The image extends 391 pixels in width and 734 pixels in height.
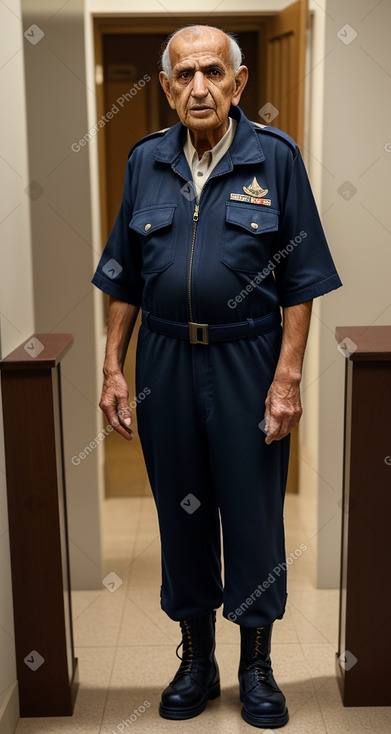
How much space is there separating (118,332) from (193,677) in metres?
0.94

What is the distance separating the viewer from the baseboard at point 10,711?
7.32 ft

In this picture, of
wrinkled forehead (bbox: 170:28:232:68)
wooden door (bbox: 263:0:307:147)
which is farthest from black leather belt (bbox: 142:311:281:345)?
wooden door (bbox: 263:0:307:147)

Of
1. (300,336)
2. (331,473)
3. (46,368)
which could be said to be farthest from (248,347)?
(331,473)

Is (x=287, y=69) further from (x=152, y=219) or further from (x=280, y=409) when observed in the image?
(x=280, y=409)

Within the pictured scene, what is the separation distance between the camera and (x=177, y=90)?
212cm

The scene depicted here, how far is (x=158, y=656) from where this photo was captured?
9.07ft

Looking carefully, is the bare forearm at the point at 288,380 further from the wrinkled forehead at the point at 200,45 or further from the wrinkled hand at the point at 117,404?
the wrinkled forehead at the point at 200,45

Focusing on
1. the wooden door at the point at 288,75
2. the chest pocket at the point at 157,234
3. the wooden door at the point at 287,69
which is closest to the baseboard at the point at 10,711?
the chest pocket at the point at 157,234

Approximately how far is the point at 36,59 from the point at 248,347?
131cm

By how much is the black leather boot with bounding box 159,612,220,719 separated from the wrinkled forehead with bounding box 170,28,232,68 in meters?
1.41

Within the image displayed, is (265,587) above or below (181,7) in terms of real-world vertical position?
below

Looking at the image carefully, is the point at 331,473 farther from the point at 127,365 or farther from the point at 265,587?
the point at 127,365

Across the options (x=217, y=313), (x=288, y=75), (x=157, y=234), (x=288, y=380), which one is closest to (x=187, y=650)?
(x=288, y=380)

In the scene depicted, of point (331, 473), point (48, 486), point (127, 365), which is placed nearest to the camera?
point (48, 486)
